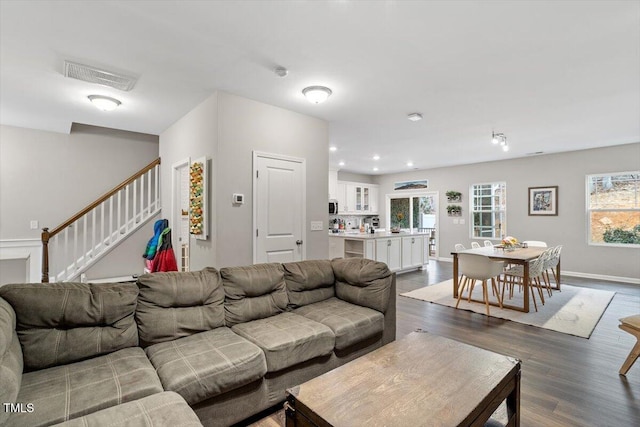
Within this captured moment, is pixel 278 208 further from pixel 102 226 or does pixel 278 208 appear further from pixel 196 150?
pixel 102 226

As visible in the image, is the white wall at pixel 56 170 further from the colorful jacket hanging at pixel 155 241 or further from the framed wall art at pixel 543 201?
the framed wall art at pixel 543 201

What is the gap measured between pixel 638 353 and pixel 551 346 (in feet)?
2.46

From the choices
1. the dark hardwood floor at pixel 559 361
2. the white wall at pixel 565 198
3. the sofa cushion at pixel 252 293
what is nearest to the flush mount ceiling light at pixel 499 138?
the white wall at pixel 565 198

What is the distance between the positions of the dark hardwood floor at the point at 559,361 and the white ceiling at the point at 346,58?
100.0 inches

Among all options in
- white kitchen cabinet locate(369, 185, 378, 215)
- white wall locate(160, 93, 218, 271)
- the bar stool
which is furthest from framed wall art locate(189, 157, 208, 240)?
white kitchen cabinet locate(369, 185, 378, 215)

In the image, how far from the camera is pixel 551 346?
10.1 feet

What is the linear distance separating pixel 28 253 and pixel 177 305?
4565 mm

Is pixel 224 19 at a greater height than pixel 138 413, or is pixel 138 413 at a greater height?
pixel 224 19

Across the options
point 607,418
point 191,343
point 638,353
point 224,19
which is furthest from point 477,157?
point 191,343

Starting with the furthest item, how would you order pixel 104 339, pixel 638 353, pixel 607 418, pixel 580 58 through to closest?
1. pixel 580 58
2. pixel 638 353
3. pixel 607 418
4. pixel 104 339

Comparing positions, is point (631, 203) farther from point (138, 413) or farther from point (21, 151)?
point (21, 151)

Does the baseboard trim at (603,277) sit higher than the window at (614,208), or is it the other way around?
the window at (614,208)

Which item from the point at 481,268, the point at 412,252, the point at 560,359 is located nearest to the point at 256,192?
the point at 481,268

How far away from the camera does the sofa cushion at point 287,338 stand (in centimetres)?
196
